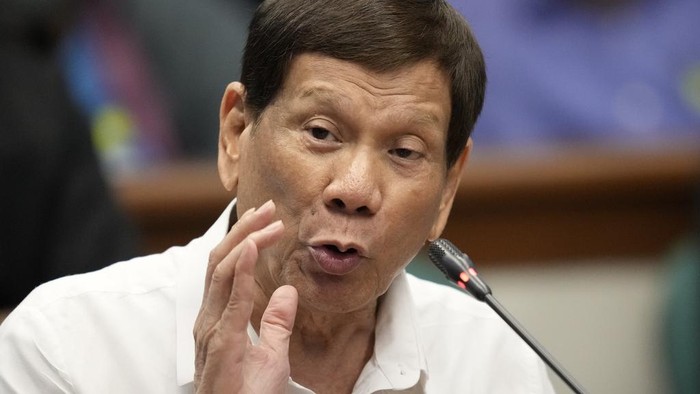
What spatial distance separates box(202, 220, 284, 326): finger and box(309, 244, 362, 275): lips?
276mm

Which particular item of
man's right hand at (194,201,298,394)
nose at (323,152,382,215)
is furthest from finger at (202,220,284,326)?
nose at (323,152,382,215)

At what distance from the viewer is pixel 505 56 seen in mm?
5566

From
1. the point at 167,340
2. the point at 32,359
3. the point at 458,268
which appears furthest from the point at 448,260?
the point at 32,359

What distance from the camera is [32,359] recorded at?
262cm

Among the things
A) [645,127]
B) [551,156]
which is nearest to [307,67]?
[551,156]

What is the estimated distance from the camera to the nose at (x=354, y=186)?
103 inches

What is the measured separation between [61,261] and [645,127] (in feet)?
8.24

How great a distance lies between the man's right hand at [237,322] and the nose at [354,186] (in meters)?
0.25

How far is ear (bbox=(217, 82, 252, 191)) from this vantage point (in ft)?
9.44

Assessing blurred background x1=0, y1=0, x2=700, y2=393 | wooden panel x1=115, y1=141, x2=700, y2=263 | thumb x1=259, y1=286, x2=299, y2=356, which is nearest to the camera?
thumb x1=259, y1=286, x2=299, y2=356

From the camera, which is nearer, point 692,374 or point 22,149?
point 22,149

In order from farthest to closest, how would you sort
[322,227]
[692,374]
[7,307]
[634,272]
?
[634,272] < [692,374] < [7,307] < [322,227]

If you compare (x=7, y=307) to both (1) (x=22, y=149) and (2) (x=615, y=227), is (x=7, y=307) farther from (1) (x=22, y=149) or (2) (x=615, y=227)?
(2) (x=615, y=227)

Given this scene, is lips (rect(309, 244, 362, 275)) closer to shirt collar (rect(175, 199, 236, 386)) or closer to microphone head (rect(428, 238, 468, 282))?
microphone head (rect(428, 238, 468, 282))
